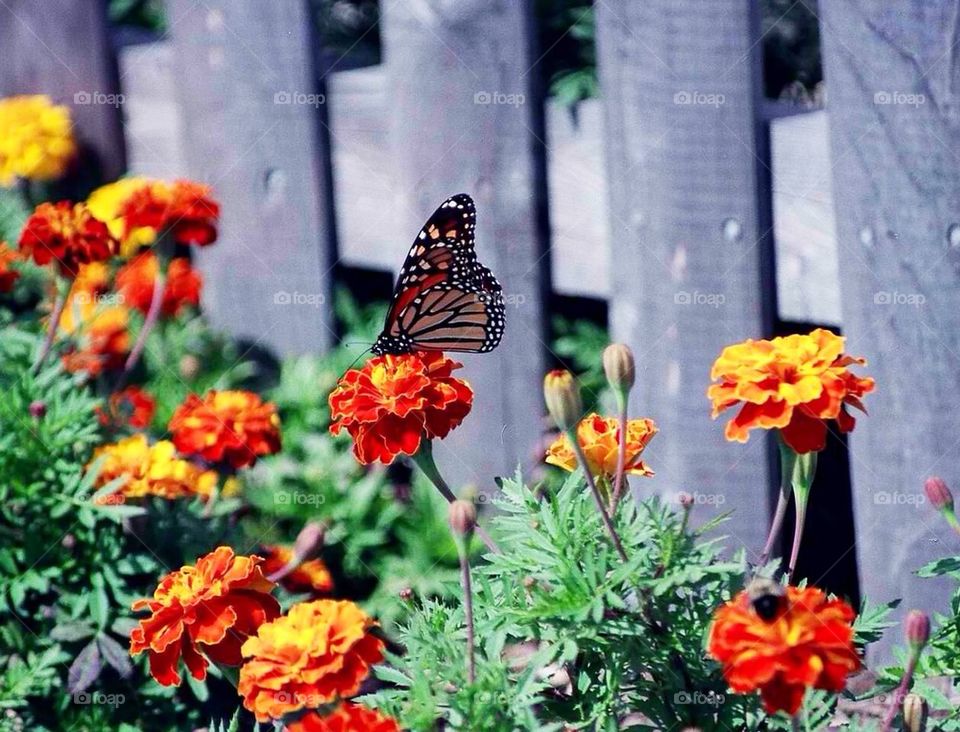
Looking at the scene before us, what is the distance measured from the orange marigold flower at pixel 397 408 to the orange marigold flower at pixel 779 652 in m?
0.43

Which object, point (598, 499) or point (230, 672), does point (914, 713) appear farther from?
point (230, 672)

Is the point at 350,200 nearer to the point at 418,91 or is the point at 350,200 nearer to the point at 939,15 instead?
the point at 418,91

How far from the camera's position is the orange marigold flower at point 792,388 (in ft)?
4.18

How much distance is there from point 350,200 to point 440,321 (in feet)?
3.10

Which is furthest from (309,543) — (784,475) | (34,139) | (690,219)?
(34,139)

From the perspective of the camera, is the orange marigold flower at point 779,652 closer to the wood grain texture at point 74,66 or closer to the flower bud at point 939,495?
the flower bud at point 939,495

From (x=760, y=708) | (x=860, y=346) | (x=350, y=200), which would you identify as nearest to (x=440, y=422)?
(x=760, y=708)

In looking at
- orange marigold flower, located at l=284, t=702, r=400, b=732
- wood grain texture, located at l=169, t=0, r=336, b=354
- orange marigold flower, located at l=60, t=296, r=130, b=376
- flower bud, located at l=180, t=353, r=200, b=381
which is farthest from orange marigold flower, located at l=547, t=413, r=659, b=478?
flower bud, located at l=180, t=353, r=200, b=381

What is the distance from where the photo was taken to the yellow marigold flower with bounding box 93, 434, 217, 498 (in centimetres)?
195

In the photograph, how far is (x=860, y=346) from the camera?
7.00ft

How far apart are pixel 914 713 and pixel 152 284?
2209 mm

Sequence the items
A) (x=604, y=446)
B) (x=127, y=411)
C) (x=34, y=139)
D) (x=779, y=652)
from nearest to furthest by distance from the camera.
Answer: (x=779, y=652)
(x=604, y=446)
(x=127, y=411)
(x=34, y=139)

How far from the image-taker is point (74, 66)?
11.5ft

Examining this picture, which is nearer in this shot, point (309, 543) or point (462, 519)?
point (462, 519)
